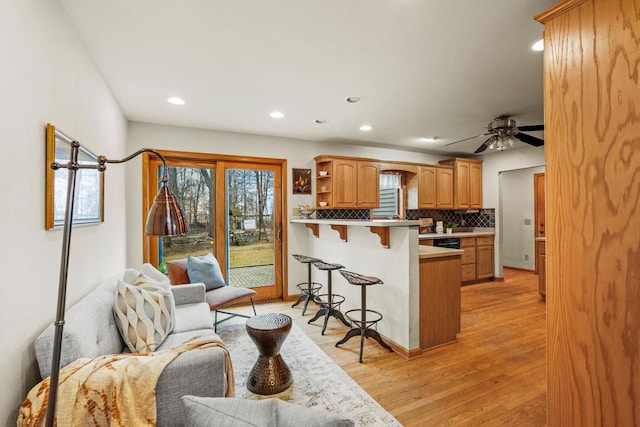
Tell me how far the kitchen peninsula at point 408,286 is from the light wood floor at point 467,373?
0.18m

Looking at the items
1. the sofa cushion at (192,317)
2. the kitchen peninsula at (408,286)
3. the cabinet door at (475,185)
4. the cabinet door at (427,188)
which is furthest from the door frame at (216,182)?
the cabinet door at (475,185)

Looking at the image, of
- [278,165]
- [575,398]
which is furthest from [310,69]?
[575,398]

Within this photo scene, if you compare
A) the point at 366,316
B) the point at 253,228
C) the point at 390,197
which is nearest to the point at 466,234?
the point at 390,197

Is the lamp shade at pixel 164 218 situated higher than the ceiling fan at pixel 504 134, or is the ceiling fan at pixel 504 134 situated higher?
the ceiling fan at pixel 504 134

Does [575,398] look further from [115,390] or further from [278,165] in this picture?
[278,165]

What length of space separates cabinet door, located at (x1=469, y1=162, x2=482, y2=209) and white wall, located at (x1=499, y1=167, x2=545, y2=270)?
611mm

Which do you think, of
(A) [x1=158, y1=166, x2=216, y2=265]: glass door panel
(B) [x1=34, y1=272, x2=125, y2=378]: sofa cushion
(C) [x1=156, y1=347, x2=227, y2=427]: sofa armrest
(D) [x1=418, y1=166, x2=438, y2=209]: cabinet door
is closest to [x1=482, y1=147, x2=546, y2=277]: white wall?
(D) [x1=418, y1=166, x2=438, y2=209]: cabinet door

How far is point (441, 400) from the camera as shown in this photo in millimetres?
2098

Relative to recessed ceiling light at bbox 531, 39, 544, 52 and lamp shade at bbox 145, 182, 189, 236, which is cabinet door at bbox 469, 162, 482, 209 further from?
lamp shade at bbox 145, 182, 189, 236

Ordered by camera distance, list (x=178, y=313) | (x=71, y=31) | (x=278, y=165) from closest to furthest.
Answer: (x=71, y=31)
(x=178, y=313)
(x=278, y=165)

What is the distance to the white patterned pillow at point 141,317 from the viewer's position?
183 centimetres

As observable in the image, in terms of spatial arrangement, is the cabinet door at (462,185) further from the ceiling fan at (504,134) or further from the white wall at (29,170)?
the white wall at (29,170)

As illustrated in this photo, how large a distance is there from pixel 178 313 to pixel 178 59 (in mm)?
2101

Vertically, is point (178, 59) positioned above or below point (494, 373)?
above
